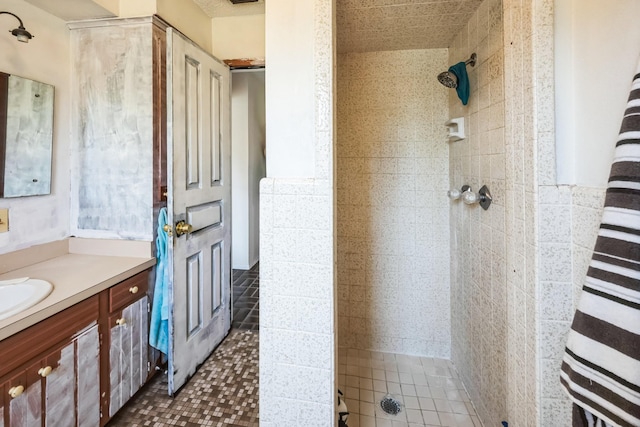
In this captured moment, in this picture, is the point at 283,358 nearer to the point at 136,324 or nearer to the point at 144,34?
the point at 136,324

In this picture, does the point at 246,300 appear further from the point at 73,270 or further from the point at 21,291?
the point at 21,291

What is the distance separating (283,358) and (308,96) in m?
0.88

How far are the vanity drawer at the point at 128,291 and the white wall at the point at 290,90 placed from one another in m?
1.14

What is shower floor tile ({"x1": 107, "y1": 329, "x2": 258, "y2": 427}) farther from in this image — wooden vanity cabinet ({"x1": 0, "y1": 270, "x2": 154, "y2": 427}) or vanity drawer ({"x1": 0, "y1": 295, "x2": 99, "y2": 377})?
vanity drawer ({"x1": 0, "y1": 295, "x2": 99, "y2": 377})

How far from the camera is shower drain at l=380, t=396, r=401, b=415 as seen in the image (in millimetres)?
1580

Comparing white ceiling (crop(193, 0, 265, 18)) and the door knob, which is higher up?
white ceiling (crop(193, 0, 265, 18))

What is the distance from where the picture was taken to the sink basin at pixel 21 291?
1.14 meters

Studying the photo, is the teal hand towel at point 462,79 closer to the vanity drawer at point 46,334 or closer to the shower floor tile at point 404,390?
the shower floor tile at point 404,390

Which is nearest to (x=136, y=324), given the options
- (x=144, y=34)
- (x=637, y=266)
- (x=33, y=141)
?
(x=33, y=141)

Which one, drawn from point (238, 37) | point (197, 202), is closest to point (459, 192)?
point (197, 202)

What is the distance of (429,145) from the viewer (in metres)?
1.99

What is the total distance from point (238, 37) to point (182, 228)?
5.33 feet

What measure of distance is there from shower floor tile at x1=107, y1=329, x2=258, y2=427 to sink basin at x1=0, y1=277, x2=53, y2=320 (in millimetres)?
817

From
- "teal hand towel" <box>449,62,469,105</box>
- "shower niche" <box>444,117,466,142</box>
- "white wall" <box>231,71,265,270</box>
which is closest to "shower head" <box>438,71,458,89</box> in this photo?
"teal hand towel" <box>449,62,469,105</box>
